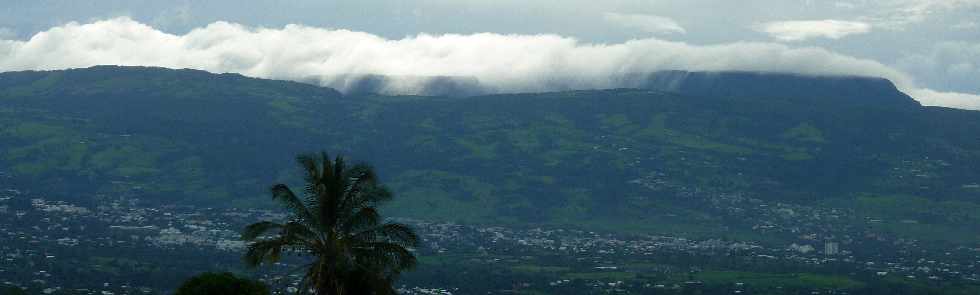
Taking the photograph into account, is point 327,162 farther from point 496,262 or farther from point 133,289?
point 496,262

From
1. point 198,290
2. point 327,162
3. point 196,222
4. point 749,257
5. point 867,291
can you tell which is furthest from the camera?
point 196,222

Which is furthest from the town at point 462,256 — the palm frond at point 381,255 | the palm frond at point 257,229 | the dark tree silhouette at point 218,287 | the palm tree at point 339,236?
the palm frond at point 381,255

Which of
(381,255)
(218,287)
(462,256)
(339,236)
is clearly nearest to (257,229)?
(339,236)

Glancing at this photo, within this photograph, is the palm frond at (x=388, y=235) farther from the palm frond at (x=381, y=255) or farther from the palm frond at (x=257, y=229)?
the palm frond at (x=257, y=229)

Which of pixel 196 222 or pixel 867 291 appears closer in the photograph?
pixel 867 291

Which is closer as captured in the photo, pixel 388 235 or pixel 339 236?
pixel 339 236

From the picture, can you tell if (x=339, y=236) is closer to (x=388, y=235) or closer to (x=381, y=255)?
(x=381, y=255)

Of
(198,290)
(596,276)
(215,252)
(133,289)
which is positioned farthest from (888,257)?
(198,290)

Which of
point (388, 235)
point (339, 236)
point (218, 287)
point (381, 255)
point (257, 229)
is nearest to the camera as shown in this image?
point (257, 229)
